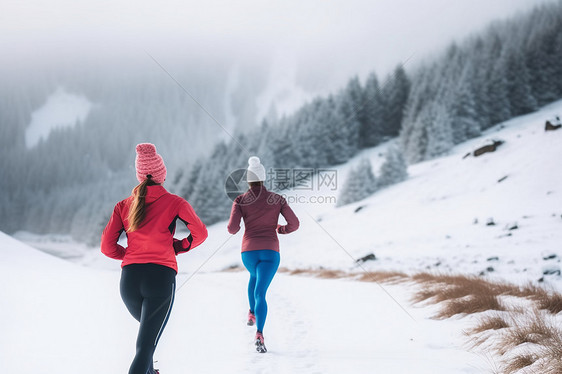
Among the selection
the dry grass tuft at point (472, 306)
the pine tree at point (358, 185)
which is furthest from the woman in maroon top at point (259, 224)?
the pine tree at point (358, 185)

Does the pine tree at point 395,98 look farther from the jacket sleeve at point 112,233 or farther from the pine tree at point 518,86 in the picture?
the jacket sleeve at point 112,233

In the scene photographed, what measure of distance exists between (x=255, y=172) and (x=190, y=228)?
1.86 metres

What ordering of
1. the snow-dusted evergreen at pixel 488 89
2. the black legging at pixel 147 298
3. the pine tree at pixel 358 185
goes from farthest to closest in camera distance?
the snow-dusted evergreen at pixel 488 89 → the pine tree at pixel 358 185 → the black legging at pixel 147 298

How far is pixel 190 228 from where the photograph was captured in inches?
95.7

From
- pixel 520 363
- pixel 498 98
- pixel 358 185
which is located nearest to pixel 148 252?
pixel 520 363

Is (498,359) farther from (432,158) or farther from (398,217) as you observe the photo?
(432,158)

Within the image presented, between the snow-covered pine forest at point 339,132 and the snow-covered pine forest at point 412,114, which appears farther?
the snow-covered pine forest at point 339,132

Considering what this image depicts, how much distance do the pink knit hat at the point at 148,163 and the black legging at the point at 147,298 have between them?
2.06 feet

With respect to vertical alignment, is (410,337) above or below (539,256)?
above

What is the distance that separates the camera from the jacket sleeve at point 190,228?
239 cm

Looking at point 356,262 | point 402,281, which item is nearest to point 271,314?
point 402,281

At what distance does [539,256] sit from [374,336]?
11394 mm

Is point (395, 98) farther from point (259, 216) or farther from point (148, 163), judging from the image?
point (148, 163)

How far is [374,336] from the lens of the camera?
4.28 meters
